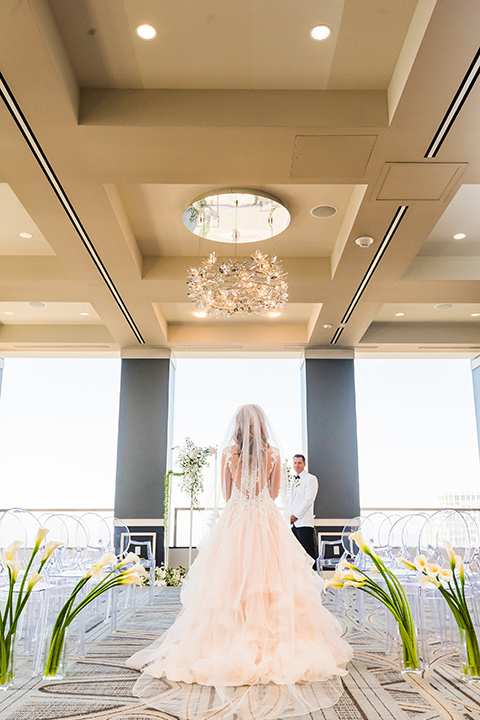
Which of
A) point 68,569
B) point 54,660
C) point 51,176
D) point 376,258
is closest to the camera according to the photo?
point 54,660

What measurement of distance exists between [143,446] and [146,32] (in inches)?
271

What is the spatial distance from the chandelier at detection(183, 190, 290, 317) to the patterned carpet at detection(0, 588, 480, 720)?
122 inches

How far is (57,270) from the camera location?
6770mm

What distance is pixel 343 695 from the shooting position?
3.31m

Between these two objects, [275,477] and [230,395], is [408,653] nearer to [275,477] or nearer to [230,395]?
[275,477]

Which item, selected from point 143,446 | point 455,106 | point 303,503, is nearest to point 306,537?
point 303,503

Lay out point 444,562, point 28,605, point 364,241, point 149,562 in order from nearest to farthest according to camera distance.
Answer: point 28,605, point 444,562, point 364,241, point 149,562

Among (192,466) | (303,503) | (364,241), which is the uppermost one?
(364,241)

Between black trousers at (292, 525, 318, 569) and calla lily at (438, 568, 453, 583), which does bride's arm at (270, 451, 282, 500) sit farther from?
black trousers at (292, 525, 318, 569)

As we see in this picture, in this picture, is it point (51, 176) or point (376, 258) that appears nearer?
point (51, 176)

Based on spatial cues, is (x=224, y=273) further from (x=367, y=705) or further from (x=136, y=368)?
(x=136, y=368)

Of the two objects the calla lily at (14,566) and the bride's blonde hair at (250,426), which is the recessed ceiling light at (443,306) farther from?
the calla lily at (14,566)

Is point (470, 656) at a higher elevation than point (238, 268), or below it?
below

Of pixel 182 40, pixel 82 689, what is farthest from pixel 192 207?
pixel 82 689
